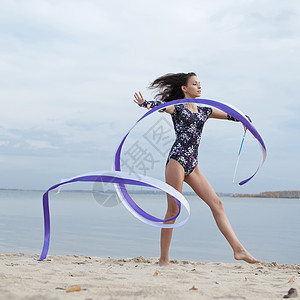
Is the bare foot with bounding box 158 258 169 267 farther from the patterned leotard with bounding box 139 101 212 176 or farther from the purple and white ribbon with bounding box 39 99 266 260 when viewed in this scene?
the patterned leotard with bounding box 139 101 212 176

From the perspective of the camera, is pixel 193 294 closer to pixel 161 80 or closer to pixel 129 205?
pixel 129 205

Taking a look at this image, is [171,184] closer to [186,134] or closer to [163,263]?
[186,134]

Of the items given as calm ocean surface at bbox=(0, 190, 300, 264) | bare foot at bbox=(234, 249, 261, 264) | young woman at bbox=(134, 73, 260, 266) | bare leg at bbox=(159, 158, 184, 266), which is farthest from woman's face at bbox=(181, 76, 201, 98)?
calm ocean surface at bbox=(0, 190, 300, 264)

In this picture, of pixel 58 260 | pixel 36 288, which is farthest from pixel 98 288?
pixel 58 260

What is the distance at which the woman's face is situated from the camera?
485 cm

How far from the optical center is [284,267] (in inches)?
191

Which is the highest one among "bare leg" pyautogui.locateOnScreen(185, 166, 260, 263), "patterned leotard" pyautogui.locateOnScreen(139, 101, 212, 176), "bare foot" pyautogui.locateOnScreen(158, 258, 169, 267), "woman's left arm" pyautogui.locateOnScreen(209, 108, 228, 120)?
"woman's left arm" pyautogui.locateOnScreen(209, 108, 228, 120)

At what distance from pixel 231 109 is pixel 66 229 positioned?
5.87 meters

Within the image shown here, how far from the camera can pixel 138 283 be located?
10.4 ft

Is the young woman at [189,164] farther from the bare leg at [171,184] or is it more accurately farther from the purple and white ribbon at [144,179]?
the purple and white ribbon at [144,179]

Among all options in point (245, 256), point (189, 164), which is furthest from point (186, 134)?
point (245, 256)

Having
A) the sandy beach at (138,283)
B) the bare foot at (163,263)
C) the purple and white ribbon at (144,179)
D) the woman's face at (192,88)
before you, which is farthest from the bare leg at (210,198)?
the woman's face at (192,88)

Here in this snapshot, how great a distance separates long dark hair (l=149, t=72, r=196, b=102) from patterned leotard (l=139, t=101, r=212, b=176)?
0.29m

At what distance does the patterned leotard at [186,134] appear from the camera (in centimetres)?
453
